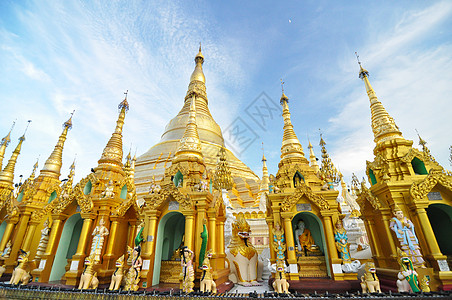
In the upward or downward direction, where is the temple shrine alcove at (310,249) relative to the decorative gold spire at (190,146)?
downward

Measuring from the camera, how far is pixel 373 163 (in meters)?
9.82

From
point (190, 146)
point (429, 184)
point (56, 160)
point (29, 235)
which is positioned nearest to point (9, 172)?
point (56, 160)

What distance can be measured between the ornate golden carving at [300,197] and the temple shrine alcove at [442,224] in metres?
3.98

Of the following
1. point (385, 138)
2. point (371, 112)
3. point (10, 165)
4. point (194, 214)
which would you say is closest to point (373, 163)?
point (385, 138)

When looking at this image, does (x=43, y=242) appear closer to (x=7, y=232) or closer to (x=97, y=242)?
(x=97, y=242)

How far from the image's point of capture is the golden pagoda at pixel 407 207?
6.77 m

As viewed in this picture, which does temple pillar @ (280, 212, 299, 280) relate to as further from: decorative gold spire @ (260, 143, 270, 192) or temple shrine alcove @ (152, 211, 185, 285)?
decorative gold spire @ (260, 143, 270, 192)

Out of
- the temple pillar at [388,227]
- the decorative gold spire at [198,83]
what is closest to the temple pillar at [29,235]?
the temple pillar at [388,227]

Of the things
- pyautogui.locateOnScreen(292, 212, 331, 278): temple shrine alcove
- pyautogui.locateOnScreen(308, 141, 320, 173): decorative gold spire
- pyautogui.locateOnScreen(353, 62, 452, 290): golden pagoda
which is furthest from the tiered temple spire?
pyautogui.locateOnScreen(353, 62, 452, 290): golden pagoda

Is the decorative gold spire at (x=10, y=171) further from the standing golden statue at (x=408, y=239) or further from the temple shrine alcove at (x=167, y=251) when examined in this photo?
the standing golden statue at (x=408, y=239)

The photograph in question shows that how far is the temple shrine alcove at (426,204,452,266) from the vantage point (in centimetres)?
839

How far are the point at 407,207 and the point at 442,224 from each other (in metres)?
2.41

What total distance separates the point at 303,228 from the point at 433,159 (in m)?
5.76

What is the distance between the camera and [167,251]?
998cm
